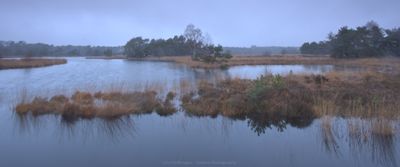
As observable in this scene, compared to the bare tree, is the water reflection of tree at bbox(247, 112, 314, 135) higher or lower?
lower

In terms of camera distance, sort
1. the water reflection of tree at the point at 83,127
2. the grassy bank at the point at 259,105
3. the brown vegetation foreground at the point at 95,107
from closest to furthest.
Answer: the water reflection of tree at the point at 83,127
the grassy bank at the point at 259,105
the brown vegetation foreground at the point at 95,107

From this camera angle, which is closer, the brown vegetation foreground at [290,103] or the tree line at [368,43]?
the brown vegetation foreground at [290,103]

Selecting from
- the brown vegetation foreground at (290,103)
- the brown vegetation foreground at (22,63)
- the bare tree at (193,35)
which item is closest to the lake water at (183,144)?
the brown vegetation foreground at (290,103)

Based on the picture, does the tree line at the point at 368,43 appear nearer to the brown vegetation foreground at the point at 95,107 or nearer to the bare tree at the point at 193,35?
the bare tree at the point at 193,35

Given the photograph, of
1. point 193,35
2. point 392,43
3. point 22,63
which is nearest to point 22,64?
point 22,63

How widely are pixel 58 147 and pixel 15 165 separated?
1348mm

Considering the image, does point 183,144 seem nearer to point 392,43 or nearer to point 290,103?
point 290,103

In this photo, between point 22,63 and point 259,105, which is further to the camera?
point 22,63

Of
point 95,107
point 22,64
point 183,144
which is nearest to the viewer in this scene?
point 183,144

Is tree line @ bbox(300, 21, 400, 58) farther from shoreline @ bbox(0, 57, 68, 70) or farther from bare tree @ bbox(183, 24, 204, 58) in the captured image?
shoreline @ bbox(0, 57, 68, 70)

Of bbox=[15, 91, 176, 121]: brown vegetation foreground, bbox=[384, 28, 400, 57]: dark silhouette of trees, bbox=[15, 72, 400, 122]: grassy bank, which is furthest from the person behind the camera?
bbox=[384, 28, 400, 57]: dark silhouette of trees

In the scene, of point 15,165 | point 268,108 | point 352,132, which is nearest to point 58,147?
point 15,165

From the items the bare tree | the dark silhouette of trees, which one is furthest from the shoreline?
the dark silhouette of trees

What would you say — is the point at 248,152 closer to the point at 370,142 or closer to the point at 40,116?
the point at 370,142
